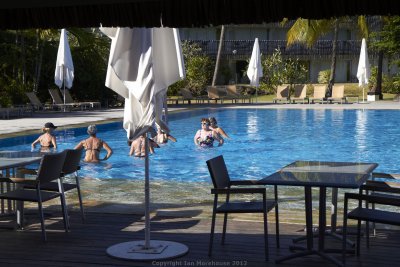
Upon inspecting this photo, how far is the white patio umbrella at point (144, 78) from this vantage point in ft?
16.7

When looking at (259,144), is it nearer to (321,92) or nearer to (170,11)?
(170,11)

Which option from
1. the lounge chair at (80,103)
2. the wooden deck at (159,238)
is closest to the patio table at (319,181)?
the wooden deck at (159,238)

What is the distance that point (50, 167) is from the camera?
19.6ft

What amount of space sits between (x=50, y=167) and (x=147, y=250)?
1260 mm

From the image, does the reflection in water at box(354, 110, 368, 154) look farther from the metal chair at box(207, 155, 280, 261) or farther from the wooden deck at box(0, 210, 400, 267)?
the metal chair at box(207, 155, 280, 261)

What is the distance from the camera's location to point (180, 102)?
3459 centimetres

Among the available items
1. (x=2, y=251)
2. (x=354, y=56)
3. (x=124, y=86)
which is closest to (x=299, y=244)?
(x=124, y=86)

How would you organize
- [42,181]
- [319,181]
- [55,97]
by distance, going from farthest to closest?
[55,97] < [42,181] < [319,181]

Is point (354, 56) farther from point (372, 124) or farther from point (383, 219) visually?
point (383, 219)

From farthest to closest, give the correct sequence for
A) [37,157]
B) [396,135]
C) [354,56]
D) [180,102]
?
[354,56], [180,102], [396,135], [37,157]

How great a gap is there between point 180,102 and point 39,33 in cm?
960

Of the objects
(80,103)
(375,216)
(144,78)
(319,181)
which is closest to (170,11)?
(144,78)

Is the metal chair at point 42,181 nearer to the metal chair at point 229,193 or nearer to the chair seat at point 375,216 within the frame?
the metal chair at point 229,193

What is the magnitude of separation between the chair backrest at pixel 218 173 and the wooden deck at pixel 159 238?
1.74 feet
